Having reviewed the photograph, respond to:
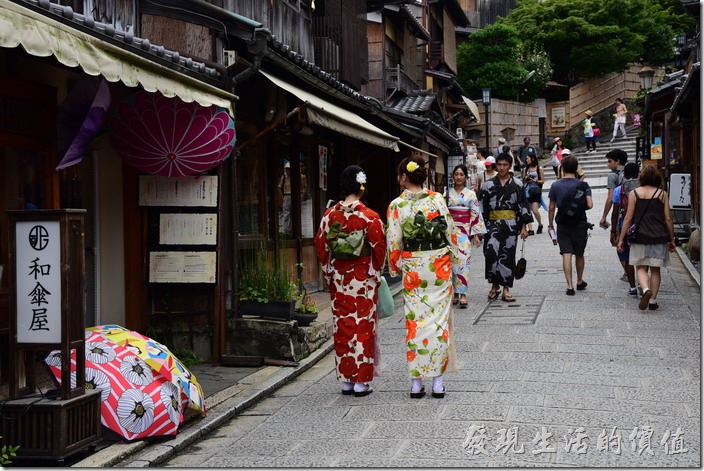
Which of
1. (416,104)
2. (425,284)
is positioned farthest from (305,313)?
(416,104)

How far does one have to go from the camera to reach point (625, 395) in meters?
7.39

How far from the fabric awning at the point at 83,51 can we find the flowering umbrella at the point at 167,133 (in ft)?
4.05

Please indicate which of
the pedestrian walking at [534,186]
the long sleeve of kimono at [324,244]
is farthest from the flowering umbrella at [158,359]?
the pedestrian walking at [534,186]

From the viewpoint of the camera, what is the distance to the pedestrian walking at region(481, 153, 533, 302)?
1281 cm

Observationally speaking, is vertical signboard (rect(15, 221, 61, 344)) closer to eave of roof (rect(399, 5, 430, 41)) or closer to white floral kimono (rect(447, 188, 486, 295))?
white floral kimono (rect(447, 188, 486, 295))

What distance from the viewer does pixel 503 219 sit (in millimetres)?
12859

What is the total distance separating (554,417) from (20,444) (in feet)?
13.2

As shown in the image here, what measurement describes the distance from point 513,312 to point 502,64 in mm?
32444

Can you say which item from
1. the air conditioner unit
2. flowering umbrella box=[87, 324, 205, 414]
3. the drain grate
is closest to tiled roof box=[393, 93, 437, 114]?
the drain grate

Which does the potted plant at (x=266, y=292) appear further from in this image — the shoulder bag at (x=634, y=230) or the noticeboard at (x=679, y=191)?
the noticeboard at (x=679, y=191)

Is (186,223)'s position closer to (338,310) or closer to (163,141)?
(163,141)

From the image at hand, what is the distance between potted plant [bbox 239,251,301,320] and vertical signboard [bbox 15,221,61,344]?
4.02m

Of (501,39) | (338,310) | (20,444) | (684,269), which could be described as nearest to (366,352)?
(338,310)

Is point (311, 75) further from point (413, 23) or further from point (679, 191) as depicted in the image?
point (413, 23)
